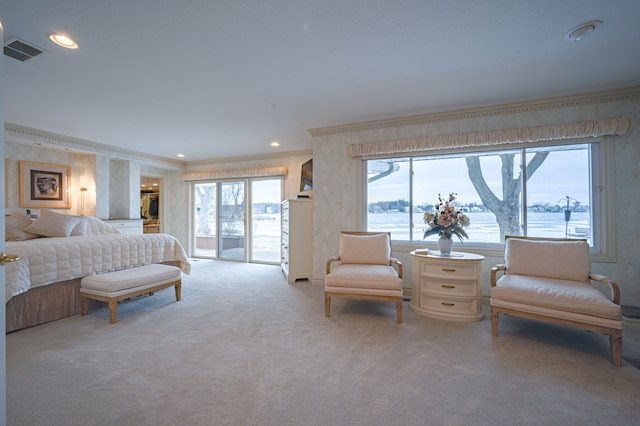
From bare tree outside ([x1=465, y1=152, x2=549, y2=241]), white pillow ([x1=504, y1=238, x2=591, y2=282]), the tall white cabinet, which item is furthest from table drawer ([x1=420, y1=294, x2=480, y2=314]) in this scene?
the tall white cabinet

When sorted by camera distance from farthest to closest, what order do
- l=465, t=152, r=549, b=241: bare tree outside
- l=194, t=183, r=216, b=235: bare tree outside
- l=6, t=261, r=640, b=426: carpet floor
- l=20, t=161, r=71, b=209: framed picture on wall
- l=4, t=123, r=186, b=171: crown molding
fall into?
l=194, t=183, r=216, b=235: bare tree outside, l=20, t=161, r=71, b=209: framed picture on wall, l=4, t=123, r=186, b=171: crown molding, l=465, t=152, r=549, b=241: bare tree outside, l=6, t=261, r=640, b=426: carpet floor

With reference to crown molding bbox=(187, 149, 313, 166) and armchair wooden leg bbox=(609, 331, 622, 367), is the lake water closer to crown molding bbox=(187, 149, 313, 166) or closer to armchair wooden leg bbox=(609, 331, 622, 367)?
armchair wooden leg bbox=(609, 331, 622, 367)

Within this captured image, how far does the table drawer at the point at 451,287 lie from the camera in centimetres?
301

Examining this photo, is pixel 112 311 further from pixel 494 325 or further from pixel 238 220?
pixel 238 220

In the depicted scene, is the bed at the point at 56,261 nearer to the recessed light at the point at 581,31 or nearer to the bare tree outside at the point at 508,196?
the bare tree outside at the point at 508,196

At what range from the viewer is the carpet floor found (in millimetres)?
1596

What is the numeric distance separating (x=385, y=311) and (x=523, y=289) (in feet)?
4.64

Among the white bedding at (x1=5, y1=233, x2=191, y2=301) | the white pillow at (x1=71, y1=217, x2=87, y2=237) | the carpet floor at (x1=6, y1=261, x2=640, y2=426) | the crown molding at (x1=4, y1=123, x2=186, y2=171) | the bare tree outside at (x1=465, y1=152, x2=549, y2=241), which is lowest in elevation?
the carpet floor at (x1=6, y1=261, x2=640, y2=426)

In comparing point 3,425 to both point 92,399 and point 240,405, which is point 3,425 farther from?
point 240,405

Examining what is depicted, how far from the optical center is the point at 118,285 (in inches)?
115

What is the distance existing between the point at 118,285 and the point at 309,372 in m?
2.30

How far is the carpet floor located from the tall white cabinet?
150 cm

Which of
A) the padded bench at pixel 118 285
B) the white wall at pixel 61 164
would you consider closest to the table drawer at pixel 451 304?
the padded bench at pixel 118 285

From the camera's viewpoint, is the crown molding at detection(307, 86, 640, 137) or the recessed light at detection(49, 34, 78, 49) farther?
the crown molding at detection(307, 86, 640, 137)
